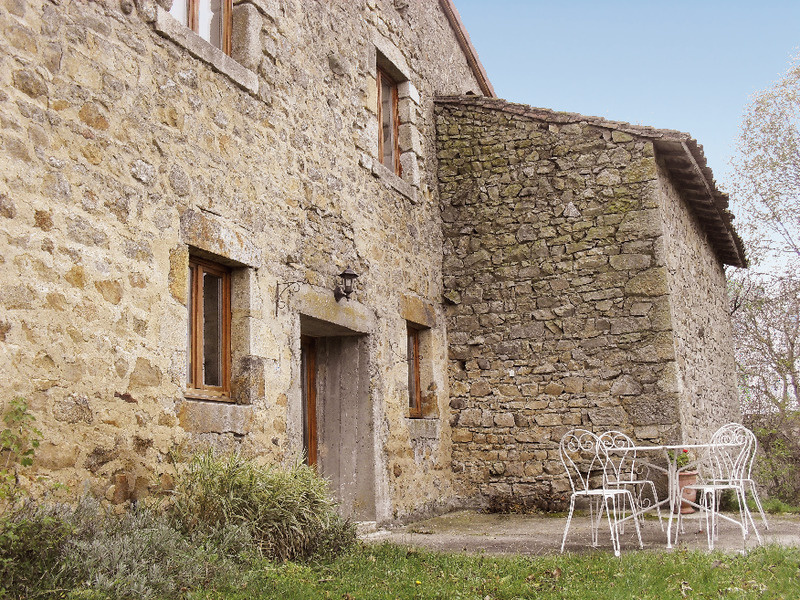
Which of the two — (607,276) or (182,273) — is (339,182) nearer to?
(182,273)

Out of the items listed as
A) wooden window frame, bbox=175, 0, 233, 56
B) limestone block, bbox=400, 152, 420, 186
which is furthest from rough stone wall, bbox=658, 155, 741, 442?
wooden window frame, bbox=175, 0, 233, 56

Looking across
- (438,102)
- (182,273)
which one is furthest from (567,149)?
(182,273)

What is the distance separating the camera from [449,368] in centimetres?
870

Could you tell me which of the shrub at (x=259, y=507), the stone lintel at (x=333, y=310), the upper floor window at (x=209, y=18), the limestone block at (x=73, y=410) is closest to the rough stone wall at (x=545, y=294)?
the stone lintel at (x=333, y=310)

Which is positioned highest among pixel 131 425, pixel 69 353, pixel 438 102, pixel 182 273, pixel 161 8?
pixel 438 102

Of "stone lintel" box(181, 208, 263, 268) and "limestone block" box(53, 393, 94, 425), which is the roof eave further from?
"limestone block" box(53, 393, 94, 425)

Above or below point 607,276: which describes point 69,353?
below

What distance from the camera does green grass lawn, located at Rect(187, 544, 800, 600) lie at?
3.59 metres

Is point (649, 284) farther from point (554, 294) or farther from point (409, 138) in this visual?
point (409, 138)

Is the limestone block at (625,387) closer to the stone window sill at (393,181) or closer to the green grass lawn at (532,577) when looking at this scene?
the stone window sill at (393,181)

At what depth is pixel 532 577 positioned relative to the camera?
403 centimetres

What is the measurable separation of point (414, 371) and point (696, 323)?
347cm

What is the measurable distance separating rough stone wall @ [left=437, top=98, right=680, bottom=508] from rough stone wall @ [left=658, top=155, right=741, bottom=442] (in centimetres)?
32

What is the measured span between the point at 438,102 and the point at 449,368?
317 cm
